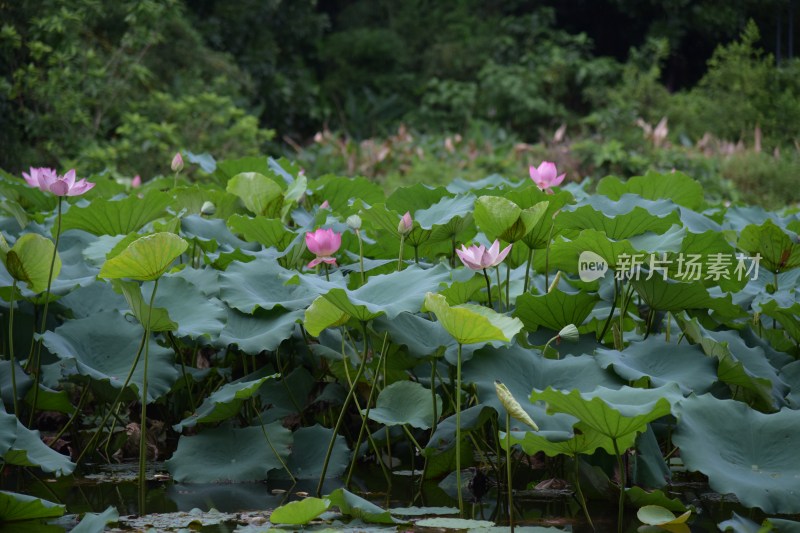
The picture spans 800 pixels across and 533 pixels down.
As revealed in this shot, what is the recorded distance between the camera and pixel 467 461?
148 centimetres

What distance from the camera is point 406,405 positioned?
1405mm

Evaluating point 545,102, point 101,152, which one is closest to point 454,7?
point 545,102

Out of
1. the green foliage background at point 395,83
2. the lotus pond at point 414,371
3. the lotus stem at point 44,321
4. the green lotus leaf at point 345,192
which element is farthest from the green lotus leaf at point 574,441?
the green foliage background at point 395,83

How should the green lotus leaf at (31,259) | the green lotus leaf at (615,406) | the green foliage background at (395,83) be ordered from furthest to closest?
the green foliage background at (395,83)
the green lotus leaf at (31,259)
the green lotus leaf at (615,406)

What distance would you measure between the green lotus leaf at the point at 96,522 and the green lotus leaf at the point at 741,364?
36.7 inches

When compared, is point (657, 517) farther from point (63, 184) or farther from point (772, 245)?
point (63, 184)

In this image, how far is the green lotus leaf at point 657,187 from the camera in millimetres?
1968

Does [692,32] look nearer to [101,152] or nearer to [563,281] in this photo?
[101,152]

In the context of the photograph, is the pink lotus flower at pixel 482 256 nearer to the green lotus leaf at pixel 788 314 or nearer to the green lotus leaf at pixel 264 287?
the green lotus leaf at pixel 264 287

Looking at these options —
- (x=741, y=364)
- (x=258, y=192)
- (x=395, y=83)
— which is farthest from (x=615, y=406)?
(x=395, y=83)

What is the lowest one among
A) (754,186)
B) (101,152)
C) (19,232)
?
(754,186)

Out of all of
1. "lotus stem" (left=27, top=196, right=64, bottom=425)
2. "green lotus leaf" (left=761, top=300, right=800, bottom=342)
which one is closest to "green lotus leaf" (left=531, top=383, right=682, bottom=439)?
"green lotus leaf" (left=761, top=300, right=800, bottom=342)

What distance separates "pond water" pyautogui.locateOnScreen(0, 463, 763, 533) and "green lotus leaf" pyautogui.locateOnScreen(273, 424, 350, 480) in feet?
0.09

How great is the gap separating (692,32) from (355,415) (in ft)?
40.8
